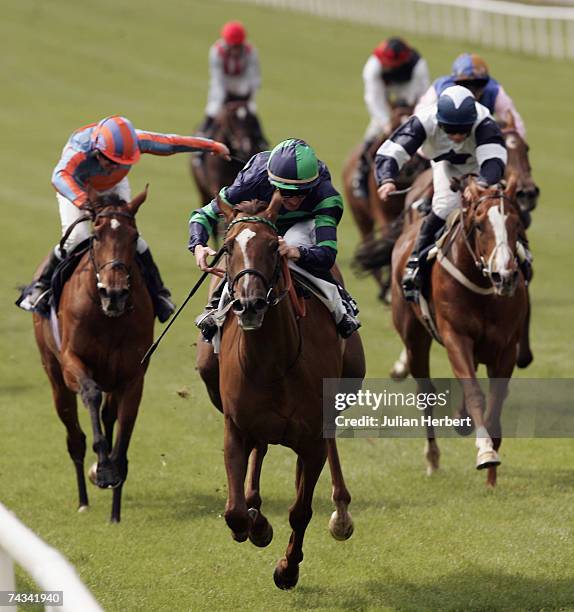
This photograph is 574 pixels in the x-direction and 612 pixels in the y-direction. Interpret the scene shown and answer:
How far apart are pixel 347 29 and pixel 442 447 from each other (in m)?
27.3

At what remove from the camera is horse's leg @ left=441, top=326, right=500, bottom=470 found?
7.53m

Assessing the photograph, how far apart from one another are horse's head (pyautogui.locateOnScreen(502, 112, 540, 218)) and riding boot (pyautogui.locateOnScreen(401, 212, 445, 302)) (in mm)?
1693

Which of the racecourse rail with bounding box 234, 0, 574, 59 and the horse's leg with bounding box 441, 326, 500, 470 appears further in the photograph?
the racecourse rail with bounding box 234, 0, 574, 59

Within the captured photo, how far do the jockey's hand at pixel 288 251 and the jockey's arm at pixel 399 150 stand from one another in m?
3.12

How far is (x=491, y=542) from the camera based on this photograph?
744 cm

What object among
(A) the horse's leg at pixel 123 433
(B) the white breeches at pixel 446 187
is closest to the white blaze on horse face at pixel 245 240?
(A) the horse's leg at pixel 123 433

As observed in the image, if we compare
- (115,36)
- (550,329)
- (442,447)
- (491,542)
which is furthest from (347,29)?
(491,542)

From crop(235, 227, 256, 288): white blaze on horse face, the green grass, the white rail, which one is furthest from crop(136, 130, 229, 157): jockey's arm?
the white rail

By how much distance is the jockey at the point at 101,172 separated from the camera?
8.25 metres

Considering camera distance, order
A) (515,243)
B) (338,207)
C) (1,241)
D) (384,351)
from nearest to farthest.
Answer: (338,207), (515,243), (384,351), (1,241)

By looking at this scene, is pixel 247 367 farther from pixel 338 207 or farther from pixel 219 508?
pixel 219 508

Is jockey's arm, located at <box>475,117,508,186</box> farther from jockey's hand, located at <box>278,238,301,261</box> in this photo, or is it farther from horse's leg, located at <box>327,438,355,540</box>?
jockey's hand, located at <box>278,238,301,261</box>

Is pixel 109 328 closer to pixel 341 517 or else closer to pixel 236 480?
pixel 341 517

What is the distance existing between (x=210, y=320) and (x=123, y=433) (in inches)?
71.2
